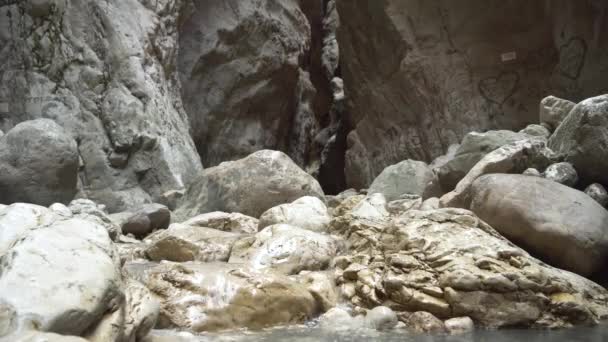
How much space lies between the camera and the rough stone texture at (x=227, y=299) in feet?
10.7

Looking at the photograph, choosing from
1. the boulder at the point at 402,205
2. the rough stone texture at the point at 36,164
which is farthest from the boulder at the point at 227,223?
the rough stone texture at the point at 36,164

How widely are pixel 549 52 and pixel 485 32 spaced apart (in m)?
1.22

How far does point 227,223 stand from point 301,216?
1036mm

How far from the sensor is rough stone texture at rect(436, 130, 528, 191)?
5980 millimetres

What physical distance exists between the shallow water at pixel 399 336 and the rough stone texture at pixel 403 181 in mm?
4443

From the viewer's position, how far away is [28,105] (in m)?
8.48

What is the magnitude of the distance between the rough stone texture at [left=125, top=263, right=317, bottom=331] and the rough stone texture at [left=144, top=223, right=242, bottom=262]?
2.99ft

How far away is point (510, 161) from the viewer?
205 inches

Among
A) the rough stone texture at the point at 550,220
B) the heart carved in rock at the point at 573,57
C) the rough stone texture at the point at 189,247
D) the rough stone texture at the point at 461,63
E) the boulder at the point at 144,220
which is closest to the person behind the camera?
the rough stone texture at the point at 550,220

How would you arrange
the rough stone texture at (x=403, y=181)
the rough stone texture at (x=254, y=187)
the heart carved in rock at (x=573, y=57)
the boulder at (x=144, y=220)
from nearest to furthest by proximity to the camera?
the boulder at (x=144, y=220) → the rough stone texture at (x=254, y=187) → the rough stone texture at (x=403, y=181) → the heart carved in rock at (x=573, y=57)

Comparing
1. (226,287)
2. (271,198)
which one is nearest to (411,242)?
(226,287)

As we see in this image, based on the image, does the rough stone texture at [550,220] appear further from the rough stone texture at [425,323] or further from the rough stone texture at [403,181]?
the rough stone texture at [403,181]

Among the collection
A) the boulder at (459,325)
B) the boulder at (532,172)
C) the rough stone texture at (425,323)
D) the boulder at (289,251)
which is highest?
the boulder at (532,172)

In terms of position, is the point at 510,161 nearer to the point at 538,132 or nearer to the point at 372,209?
the point at 372,209
